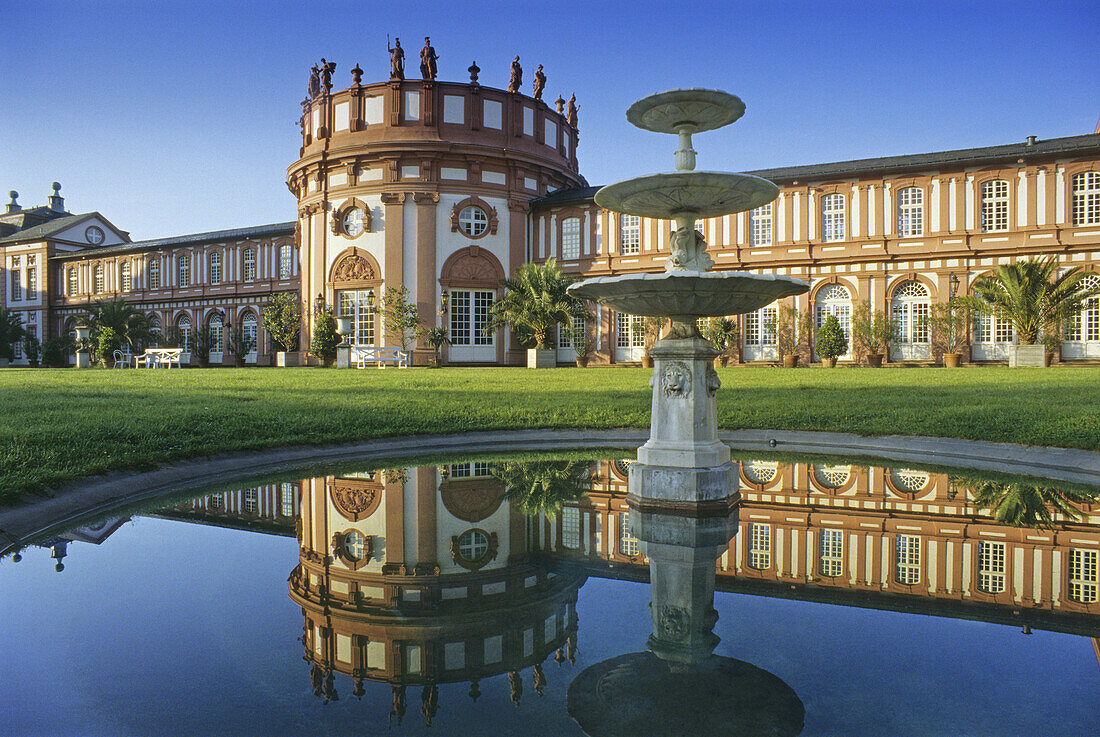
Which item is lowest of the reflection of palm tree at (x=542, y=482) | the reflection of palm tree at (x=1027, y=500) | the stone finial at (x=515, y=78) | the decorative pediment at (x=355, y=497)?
the reflection of palm tree at (x=1027, y=500)

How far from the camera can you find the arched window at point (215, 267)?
147ft

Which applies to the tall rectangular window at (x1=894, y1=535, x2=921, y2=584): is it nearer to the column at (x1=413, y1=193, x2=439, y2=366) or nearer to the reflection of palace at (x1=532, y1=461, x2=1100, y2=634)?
the reflection of palace at (x1=532, y1=461, x2=1100, y2=634)

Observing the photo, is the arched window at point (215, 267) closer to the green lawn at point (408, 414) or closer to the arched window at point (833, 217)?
the green lawn at point (408, 414)

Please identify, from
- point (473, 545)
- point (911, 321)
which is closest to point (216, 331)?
point (911, 321)

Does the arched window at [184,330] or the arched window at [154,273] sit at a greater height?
the arched window at [154,273]

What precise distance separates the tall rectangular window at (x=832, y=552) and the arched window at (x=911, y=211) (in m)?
28.8

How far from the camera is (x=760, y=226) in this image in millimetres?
31750

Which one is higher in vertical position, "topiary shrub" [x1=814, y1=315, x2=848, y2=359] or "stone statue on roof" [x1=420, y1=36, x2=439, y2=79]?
"stone statue on roof" [x1=420, y1=36, x2=439, y2=79]

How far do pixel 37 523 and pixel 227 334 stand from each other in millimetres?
42137

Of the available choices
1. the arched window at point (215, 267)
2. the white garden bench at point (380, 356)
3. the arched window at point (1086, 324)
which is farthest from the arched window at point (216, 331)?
the arched window at point (1086, 324)

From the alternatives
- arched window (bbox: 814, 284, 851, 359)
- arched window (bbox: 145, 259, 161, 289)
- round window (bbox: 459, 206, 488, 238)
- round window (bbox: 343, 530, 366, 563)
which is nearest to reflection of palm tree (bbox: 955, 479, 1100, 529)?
round window (bbox: 343, 530, 366, 563)

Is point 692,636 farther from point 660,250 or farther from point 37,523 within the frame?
point 660,250

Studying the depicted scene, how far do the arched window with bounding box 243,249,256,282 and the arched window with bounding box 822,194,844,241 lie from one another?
107 feet

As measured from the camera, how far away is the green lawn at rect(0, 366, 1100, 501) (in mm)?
6984
